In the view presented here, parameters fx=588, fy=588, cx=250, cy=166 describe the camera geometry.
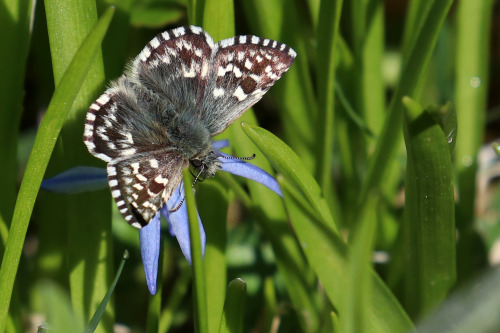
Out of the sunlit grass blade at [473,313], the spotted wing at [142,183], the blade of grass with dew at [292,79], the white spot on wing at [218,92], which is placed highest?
the blade of grass with dew at [292,79]

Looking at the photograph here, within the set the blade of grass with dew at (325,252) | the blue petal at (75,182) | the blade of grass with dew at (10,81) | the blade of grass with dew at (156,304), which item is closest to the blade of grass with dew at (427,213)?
the blade of grass with dew at (325,252)

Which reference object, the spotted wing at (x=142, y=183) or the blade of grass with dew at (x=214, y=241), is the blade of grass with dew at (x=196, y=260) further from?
→ the blade of grass with dew at (x=214, y=241)

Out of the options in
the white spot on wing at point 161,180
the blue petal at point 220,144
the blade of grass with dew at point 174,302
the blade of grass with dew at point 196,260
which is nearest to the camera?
the blade of grass with dew at point 196,260

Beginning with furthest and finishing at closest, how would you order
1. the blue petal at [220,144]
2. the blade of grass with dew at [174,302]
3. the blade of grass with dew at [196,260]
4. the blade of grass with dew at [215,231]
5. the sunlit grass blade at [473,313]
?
1. the blade of grass with dew at [174,302]
2. the blue petal at [220,144]
3. the blade of grass with dew at [215,231]
4. the blade of grass with dew at [196,260]
5. the sunlit grass blade at [473,313]

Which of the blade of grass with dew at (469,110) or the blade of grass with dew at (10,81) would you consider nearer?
the blade of grass with dew at (10,81)

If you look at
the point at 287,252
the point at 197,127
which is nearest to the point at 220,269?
the point at 287,252

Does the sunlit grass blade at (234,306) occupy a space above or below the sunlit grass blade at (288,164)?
below
